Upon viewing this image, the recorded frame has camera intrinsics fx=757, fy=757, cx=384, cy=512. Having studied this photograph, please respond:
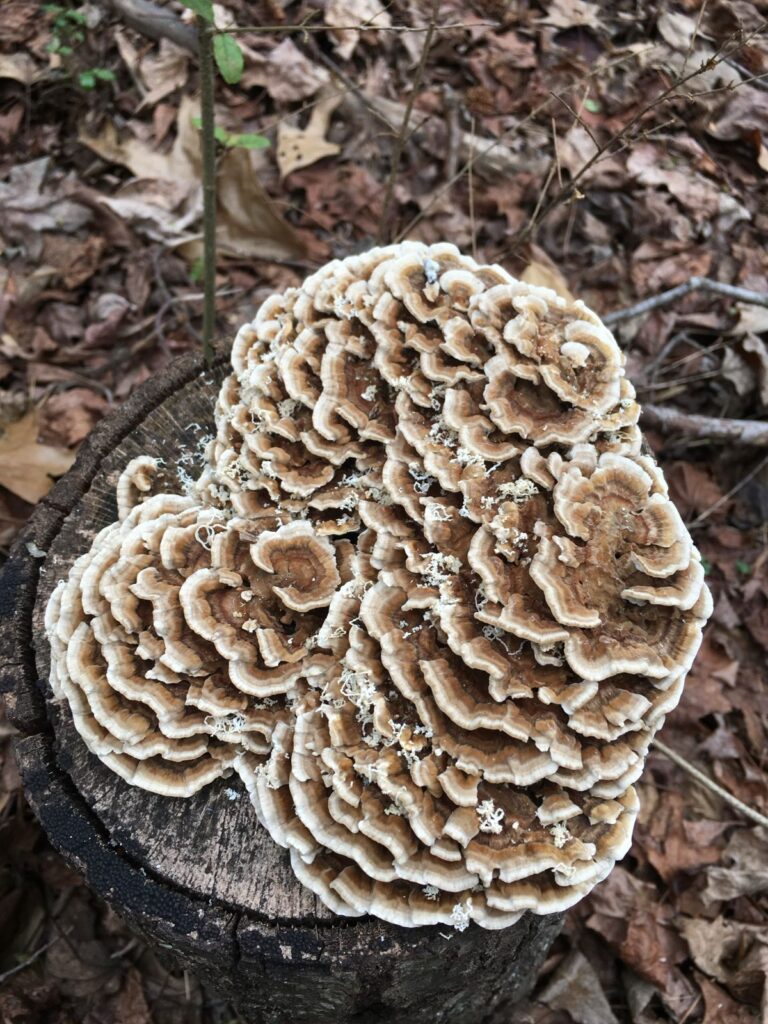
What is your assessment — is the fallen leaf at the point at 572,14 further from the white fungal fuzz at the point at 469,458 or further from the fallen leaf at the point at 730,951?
the fallen leaf at the point at 730,951

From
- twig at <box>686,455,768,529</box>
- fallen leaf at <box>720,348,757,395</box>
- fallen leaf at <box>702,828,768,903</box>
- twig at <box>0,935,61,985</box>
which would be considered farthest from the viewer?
fallen leaf at <box>720,348,757,395</box>

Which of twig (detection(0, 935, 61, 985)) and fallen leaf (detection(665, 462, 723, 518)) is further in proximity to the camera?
fallen leaf (detection(665, 462, 723, 518))

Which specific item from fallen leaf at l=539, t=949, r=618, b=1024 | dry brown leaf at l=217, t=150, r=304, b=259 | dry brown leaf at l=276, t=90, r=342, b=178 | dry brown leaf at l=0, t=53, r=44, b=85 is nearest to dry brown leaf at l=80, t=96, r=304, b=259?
dry brown leaf at l=217, t=150, r=304, b=259

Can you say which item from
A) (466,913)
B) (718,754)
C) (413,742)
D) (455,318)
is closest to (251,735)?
(413,742)

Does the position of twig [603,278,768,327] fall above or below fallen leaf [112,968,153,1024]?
above

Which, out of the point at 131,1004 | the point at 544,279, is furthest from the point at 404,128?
the point at 131,1004

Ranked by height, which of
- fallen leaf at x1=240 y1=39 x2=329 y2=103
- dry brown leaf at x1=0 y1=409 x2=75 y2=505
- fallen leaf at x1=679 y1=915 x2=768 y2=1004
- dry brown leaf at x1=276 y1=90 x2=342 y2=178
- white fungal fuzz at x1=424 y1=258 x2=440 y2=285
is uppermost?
white fungal fuzz at x1=424 y1=258 x2=440 y2=285

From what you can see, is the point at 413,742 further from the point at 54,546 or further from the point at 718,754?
the point at 718,754

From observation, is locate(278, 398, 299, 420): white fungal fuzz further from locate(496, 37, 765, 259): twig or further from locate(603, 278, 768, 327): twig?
locate(603, 278, 768, 327): twig
